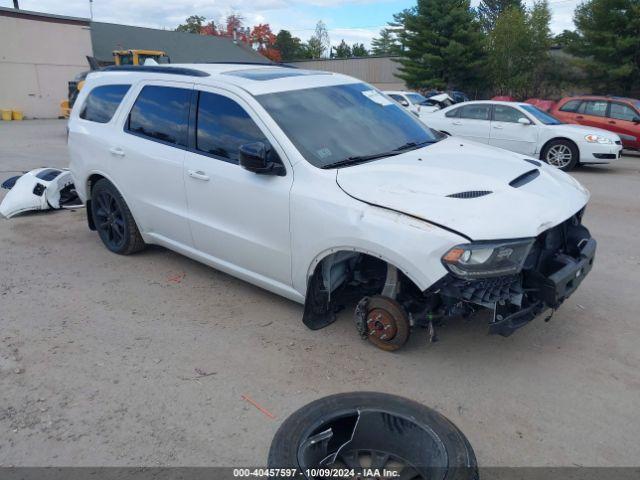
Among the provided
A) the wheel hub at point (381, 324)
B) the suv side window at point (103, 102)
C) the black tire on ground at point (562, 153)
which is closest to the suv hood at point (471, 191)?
the wheel hub at point (381, 324)

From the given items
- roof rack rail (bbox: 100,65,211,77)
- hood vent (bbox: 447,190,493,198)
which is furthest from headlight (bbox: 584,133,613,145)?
roof rack rail (bbox: 100,65,211,77)

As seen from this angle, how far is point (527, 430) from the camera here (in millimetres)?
3029

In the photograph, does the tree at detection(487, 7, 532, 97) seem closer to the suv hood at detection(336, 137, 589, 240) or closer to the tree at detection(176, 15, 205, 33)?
the suv hood at detection(336, 137, 589, 240)

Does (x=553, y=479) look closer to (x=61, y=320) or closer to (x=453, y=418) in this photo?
(x=453, y=418)

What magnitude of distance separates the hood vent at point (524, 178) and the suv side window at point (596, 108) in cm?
1227

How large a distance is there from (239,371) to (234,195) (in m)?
1.37

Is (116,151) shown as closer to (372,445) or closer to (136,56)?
(372,445)

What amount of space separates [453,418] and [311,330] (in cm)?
134

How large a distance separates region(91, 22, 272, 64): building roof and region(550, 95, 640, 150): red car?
3203cm

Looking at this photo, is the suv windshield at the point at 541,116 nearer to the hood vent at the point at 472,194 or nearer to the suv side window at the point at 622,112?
the suv side window at the point at 622,112

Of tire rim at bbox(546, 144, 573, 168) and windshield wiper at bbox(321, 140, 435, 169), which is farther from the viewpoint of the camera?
tire rim at bbox(546, 144, 573, 168)

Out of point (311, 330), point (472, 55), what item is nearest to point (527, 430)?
point (311, 330)

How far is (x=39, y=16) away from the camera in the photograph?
30.4 metres

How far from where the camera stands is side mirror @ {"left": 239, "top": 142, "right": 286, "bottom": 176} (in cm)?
382
